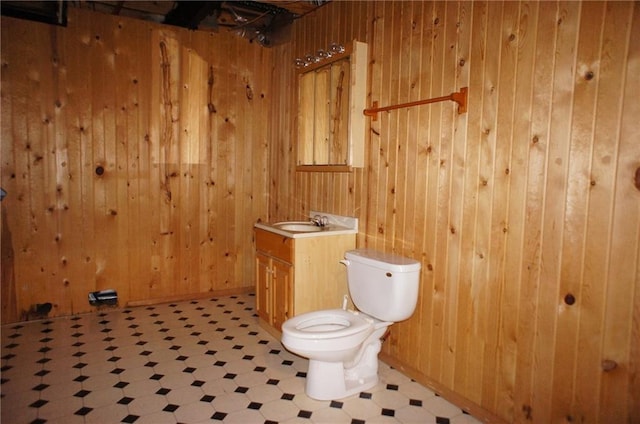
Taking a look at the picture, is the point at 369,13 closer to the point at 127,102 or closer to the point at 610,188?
the point at 610,188

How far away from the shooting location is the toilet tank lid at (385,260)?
224 centimetres

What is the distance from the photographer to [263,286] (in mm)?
3229

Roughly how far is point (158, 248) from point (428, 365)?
2621 millimetres

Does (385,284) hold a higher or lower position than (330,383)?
higher

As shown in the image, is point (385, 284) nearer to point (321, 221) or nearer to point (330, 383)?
point (330, 383)

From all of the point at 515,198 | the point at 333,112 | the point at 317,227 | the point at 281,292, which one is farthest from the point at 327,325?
the point at 333,112

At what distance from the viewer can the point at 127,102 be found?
3.60 meters

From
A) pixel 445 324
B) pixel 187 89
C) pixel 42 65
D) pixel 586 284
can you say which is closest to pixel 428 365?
pixel 445 324

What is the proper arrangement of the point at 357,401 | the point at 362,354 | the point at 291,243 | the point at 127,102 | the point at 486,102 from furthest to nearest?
1. the point at 127,102
2. the point at 291,243
3. the point at 362,354
4. the point at 357,401
5. the point at 486,102

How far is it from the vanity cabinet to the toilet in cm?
35

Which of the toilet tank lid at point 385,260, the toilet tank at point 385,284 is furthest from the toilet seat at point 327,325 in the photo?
the toilet tank lid at point 385,260

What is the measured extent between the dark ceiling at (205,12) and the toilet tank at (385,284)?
210 cm

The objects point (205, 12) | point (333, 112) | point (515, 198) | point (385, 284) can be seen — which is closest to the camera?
point (515, 198)

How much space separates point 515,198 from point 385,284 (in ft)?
2.66
